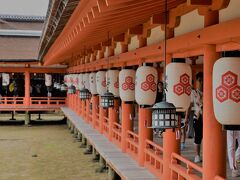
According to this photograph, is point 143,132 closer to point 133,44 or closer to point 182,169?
point 133,44

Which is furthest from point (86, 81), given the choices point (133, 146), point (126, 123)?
point (133, 146)

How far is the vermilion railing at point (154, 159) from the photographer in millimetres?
8484

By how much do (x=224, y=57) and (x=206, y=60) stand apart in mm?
1079

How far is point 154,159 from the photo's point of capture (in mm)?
9156

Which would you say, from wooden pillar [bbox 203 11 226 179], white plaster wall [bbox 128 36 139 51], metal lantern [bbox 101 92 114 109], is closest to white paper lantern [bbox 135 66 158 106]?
white plaster wall [bbox 128 36 139 51]

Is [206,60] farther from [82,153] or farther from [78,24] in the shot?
[82,153]

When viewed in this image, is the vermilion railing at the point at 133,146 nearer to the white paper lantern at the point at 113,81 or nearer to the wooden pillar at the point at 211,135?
the white paper lantern at the point at 113,81

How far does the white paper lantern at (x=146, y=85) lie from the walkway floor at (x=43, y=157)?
5.00 m

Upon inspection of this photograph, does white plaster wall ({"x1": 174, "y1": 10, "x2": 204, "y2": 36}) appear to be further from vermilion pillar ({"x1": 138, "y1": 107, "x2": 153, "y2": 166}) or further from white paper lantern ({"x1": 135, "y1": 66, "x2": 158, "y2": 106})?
vermilion pillar ({"x1": 138, "y1": 107, "x2": 153, "y2": 166})

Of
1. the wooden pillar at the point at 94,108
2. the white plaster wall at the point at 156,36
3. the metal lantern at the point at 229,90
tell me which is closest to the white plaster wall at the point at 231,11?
the metal lantern at the point at 229,90

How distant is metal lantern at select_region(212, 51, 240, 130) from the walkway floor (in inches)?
333

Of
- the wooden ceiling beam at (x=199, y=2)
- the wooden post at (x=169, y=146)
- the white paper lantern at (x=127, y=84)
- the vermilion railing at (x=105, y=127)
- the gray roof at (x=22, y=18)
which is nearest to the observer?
the wooden ceiling beam at (x=199, y=2)

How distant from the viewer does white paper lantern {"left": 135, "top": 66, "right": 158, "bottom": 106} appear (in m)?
8.35

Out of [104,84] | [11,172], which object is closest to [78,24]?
[104,84]
